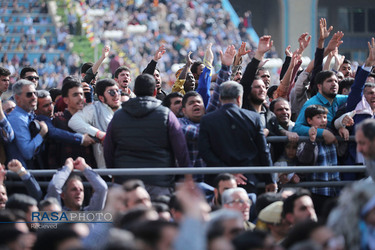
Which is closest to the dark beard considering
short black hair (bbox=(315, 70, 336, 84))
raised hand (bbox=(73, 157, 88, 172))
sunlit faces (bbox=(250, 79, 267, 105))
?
sunlit faces (bbox=(250, 79, 267, 105))

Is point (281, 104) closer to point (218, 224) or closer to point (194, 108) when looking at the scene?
point (194, 108)

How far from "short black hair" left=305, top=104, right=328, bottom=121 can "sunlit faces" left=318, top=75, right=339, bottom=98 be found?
0.42m

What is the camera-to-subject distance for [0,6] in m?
42.3

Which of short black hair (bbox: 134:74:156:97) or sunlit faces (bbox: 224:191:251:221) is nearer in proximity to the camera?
sunlit faces (bbox: 224:191:251:221)

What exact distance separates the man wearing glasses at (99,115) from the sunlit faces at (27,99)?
1.29 ft

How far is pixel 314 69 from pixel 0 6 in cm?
3494

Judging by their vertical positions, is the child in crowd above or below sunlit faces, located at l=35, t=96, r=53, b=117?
below

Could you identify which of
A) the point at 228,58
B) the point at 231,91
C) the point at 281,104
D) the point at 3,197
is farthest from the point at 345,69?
the point at 3,197

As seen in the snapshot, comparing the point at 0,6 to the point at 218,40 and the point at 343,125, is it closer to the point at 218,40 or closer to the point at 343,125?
the point at 218,40

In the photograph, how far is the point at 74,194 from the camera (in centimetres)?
712

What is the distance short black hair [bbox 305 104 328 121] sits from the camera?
8305 millimetres

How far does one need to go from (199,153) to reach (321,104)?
1741 millimetres

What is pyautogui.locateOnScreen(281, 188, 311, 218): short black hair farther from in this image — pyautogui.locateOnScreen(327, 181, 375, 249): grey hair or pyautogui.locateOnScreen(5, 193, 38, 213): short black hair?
pyautogui.locateOnScreen(5, 193, 38, 213): short black hair

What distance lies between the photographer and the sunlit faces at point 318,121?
828cm
